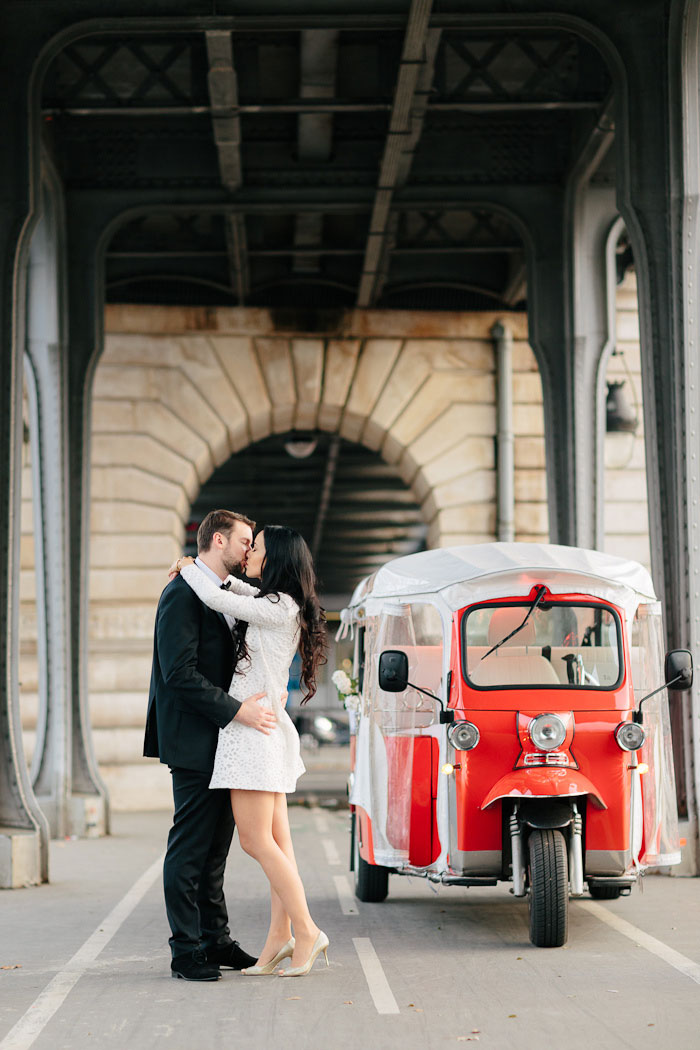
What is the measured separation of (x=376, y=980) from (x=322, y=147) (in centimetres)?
1228

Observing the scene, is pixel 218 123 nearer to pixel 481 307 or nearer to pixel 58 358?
pixel 58 358

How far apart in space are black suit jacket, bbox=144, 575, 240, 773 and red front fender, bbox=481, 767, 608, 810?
2.18 meters

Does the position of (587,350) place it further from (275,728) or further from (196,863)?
(196,863)

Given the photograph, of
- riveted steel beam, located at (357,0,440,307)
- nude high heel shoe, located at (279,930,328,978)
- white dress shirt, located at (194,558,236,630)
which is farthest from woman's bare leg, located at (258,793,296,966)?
riveted steel beam, located at (357,0,440,307)

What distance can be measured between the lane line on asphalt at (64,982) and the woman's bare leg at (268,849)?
119 centimetres

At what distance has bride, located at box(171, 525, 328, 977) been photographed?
6801 mm

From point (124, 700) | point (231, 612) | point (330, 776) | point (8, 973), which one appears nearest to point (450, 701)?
point (231, 612)

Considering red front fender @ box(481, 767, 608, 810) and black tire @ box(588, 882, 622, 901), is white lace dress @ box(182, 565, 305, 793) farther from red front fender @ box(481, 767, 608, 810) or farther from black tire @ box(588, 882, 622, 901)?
black tire @ box(588, 882, 622, 901)

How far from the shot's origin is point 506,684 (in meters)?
8.84

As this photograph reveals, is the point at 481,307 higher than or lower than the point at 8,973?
higher

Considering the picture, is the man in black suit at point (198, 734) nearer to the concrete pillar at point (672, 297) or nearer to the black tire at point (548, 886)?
the black tire at point (548, 886)

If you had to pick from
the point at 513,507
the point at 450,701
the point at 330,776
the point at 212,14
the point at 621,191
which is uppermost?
the point at 212,14

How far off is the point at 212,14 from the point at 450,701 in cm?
711

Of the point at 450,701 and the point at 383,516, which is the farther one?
the point at 383,516
